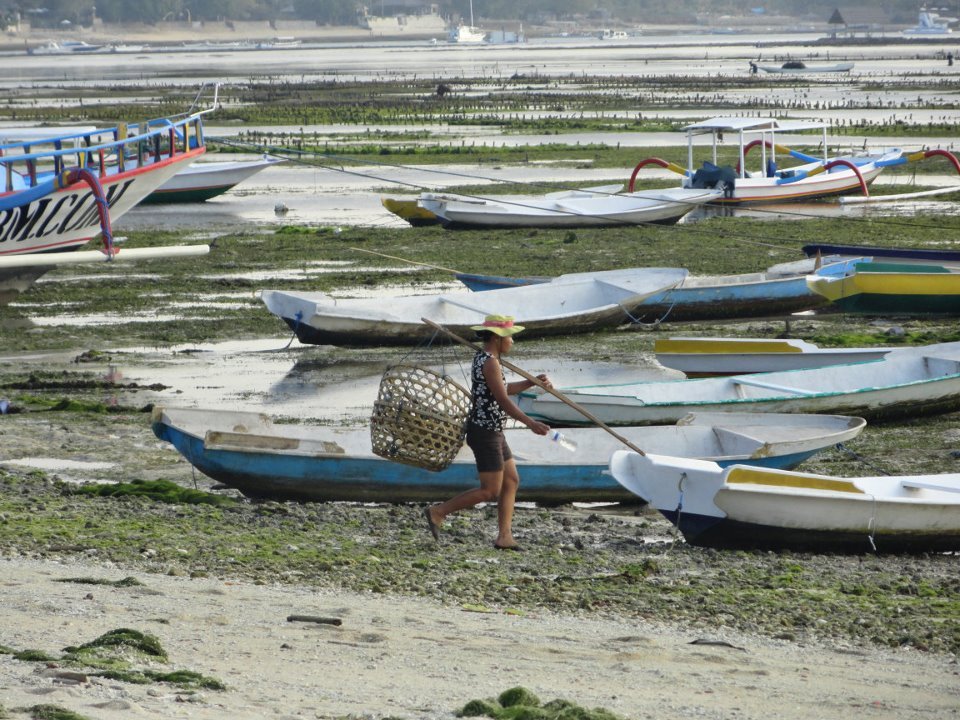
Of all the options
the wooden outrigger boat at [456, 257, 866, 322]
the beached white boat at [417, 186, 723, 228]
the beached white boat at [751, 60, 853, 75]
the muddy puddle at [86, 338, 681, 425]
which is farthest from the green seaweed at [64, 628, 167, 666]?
the beached white boat at [751, 60, 853, 75]

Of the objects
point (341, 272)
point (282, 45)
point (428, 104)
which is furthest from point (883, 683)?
point (282, 45)

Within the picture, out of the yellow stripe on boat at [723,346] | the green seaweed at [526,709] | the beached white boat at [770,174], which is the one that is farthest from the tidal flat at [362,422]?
the green seaweed at [526,709]

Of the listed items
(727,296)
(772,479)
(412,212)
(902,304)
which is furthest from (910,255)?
(772,479)

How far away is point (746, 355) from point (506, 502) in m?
5.73

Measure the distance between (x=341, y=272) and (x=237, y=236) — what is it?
4716mm

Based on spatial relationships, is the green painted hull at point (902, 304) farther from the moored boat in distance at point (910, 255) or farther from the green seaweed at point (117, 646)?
the green seaweed at point (117, 646)

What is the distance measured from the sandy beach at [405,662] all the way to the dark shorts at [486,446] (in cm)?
129

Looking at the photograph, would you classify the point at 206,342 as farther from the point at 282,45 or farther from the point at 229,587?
the point at 282,45

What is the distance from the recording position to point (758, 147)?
3728 cm

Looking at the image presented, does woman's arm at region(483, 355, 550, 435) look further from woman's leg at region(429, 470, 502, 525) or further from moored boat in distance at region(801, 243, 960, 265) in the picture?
moored boat in distance at region(801, 243, 960, 265)

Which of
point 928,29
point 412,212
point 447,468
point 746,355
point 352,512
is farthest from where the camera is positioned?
point 928,29

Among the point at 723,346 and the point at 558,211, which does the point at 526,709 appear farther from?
the point at 558,211

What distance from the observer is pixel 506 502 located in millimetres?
9219

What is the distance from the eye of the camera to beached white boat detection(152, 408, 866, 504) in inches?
405
